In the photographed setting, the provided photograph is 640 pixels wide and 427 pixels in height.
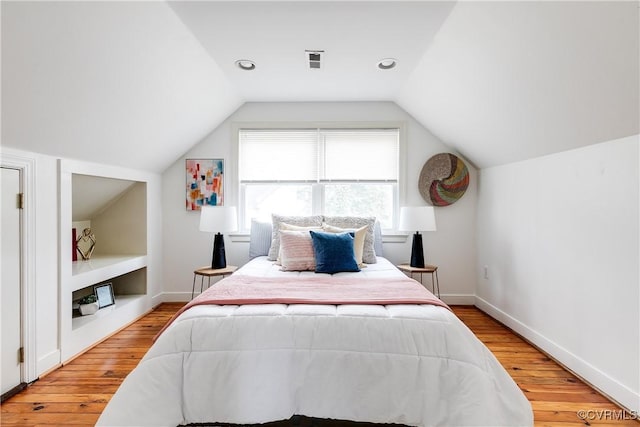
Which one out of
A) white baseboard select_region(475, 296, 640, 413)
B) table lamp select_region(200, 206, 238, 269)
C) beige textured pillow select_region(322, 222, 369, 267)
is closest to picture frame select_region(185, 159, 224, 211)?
table lamp select_region(200, 206, 238, 269)

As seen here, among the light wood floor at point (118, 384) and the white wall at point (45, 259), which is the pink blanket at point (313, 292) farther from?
the white wall at point (45, 259)

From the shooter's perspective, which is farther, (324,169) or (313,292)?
(324,169)

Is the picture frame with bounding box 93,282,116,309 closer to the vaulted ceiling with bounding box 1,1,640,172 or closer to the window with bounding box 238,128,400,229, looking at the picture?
the vaulted ceiling with bounding box 1,1,640,172

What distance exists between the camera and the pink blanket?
1.86 meters

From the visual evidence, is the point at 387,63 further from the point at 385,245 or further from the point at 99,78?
the point at 99,78

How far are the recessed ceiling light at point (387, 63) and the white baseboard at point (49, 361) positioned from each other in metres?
3.35

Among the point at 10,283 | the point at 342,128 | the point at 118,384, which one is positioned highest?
the point at 342,128

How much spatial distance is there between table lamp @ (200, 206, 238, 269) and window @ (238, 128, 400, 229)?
58 centimetres

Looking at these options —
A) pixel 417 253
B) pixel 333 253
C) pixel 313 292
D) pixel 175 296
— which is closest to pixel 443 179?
pixel 417 253

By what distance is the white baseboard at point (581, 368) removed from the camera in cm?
188

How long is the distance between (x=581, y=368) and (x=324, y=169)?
2.84m

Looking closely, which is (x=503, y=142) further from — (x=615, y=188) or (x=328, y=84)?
(x=328, y=84)

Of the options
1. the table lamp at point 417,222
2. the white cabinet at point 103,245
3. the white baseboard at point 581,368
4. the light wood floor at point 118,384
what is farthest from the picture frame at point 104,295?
the white baseboard at point 581,368

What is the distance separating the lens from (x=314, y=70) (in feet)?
9.58
